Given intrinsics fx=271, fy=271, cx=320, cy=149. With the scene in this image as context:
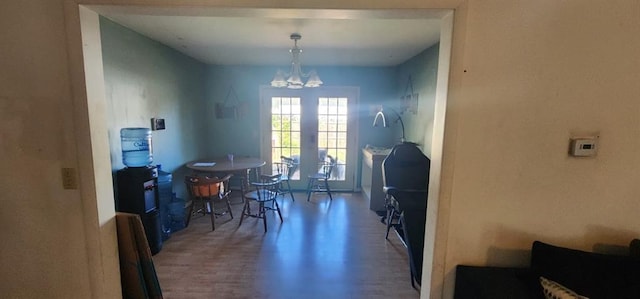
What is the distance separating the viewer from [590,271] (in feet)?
4.09

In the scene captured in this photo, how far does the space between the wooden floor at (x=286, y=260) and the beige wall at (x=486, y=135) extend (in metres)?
1.01

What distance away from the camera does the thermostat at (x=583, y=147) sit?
1.33m

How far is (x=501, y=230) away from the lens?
4.73ft

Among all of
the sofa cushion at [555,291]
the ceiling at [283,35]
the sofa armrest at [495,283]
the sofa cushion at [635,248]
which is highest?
the ceiling at [283,35]

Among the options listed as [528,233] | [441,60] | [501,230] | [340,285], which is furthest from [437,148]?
[340,285]

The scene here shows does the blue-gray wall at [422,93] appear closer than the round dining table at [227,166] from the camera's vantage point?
Yes

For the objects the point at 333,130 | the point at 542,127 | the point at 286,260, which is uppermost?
the point at 542,127

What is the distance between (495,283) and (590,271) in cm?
40

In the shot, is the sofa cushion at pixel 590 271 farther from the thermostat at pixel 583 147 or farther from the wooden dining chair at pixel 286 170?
the wooden dining chair at pixel 286 170

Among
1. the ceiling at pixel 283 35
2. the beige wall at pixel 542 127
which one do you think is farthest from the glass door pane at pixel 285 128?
the beige wall at pixel 542 127

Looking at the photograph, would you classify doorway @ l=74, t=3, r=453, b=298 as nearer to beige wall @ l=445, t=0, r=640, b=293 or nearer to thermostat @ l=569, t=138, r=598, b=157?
beige wall @ l=445, t=0, r=640, b=293

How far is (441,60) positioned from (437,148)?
445mm

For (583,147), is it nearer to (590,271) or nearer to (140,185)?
(590,271)

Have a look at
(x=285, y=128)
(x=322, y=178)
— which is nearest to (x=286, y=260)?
(x=322, y=178)
